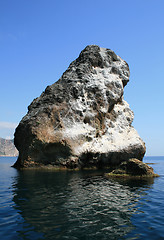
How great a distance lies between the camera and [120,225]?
8.66m

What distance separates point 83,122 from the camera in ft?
122

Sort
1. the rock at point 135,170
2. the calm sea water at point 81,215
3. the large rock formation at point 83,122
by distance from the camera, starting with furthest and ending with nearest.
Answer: the large rock formation at point 83,122 → the rock at point 135,170 → the calm sea water at point 81,215

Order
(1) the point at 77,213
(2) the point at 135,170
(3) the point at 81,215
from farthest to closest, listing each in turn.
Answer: (2) the point at 135,170
(1) the point at 77,213
(3) the point at 81,215

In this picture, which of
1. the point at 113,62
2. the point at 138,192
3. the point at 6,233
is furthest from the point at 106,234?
the point at 113,62

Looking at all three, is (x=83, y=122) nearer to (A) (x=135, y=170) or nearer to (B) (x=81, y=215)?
(A) (x=135, y=170)

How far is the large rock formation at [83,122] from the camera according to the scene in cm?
3275

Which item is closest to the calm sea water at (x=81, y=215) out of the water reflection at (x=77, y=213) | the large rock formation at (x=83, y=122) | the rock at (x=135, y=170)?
the water reflection at (x=77, y=213)

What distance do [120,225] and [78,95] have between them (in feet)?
103

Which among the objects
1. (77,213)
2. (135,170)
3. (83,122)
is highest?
(83,122)

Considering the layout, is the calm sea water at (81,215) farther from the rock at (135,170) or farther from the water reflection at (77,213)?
the rock at (135,170)

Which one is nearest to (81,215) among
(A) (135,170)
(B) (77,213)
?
(B) (77,213)

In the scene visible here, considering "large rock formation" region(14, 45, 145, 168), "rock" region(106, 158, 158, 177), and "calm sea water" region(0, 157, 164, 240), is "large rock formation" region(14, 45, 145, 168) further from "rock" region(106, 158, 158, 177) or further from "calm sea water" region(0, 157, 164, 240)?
"calm sea water" region(0, 157, 164, 240)

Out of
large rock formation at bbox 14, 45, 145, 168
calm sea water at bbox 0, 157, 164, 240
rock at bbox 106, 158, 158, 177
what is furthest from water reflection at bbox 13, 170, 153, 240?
large rock formation at bbox 14, 45, 145, 168

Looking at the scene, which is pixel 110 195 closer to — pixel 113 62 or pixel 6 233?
pixel 6 233
